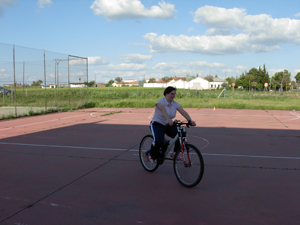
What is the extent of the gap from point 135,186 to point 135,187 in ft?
0.17

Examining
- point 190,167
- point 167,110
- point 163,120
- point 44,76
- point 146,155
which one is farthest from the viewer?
point 44,76

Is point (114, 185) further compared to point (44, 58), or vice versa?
point (44, 58)

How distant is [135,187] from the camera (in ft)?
16.0

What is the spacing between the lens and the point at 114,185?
4.96 m

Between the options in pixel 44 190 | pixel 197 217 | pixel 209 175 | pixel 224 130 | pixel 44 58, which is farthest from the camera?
pixel 44 58

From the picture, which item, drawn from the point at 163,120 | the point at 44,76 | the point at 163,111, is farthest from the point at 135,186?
the point at 44,76

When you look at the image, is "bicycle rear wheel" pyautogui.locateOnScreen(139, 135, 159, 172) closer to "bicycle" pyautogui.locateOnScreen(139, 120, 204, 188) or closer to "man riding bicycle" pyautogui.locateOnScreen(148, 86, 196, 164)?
"man riding bicycle" pyautogui.locateOnScreen(148, 86, 196, 164)

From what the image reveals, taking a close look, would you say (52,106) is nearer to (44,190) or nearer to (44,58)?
(44,58)

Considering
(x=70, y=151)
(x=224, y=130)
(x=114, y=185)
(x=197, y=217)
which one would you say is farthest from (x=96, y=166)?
(x=224, y=130)

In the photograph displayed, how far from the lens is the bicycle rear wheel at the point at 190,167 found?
466cm

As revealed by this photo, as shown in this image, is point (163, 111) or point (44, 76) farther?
point (44, 76)

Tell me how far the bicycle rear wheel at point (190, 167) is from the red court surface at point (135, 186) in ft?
0.56

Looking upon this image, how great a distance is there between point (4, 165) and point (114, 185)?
2.96 meters

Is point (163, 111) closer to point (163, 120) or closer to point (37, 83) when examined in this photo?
point (163, 120)
